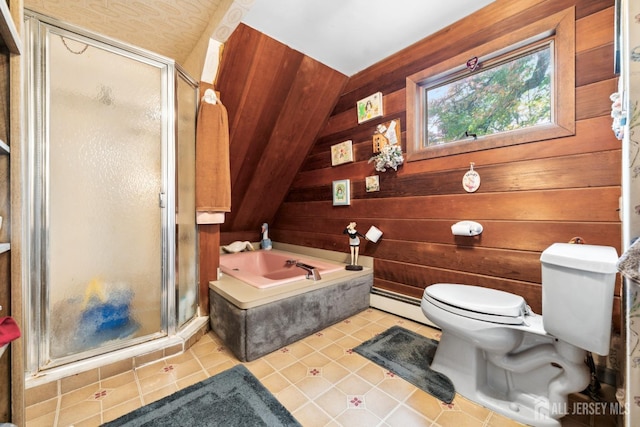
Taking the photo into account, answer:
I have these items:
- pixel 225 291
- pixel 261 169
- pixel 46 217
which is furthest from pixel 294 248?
pixel 46 217

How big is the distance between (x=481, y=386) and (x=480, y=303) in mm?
443

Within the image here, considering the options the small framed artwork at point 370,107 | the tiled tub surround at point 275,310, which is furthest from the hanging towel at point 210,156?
the small framed artwork at point 370,107

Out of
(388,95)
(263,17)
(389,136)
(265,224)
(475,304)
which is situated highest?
(263,17)

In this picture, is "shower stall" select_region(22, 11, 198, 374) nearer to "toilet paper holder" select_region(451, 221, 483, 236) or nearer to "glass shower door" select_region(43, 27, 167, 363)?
"glass shower door" select_region(43, 27, 167, 363)

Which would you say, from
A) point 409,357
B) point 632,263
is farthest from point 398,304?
point 632,263

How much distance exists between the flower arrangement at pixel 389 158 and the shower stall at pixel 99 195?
1563mm

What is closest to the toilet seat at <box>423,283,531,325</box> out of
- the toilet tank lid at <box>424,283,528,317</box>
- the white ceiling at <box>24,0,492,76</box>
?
the toilet tank lid at <box>424,283,528,317</box>

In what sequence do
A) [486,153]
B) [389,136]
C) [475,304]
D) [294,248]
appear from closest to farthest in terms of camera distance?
1. [475,304]
2. [486,153]
3. [389,136]
4. [294,248]

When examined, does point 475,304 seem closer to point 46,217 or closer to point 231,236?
point 46,217

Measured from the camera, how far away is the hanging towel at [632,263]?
0.67 metres

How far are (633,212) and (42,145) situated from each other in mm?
2437

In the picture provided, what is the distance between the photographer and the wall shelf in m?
0.72

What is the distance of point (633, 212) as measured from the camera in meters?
0.77

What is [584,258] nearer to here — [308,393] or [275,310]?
[308,393]
